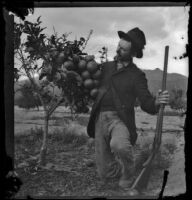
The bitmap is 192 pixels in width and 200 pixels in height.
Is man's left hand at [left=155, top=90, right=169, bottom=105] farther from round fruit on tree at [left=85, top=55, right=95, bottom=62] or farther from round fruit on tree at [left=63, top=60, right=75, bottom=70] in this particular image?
round fruit on tree at [left=63, top=60, right=75, bottom=70]

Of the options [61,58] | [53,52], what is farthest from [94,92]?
[53,52]

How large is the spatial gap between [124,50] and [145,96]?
56 centimetres

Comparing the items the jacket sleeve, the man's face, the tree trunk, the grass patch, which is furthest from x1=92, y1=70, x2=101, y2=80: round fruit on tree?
the grass patch

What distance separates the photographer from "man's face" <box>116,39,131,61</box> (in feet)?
12.9

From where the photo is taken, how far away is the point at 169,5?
12.5 ft

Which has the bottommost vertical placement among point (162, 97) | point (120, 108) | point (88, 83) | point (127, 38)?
point (120, 108)

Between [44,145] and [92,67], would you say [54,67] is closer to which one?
→ [92,67]

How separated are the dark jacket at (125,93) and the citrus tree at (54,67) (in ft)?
0.31

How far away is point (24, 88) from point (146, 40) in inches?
57.3

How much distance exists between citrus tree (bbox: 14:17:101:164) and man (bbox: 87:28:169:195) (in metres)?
0.15

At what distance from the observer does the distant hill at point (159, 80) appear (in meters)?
3.88

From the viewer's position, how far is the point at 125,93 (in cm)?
390

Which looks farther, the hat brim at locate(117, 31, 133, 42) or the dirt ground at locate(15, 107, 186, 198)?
the hat brim at locate(117, 31, 133, 42)

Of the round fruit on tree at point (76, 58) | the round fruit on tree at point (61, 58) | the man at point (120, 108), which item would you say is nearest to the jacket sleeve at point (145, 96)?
the man at point (120, 108)
